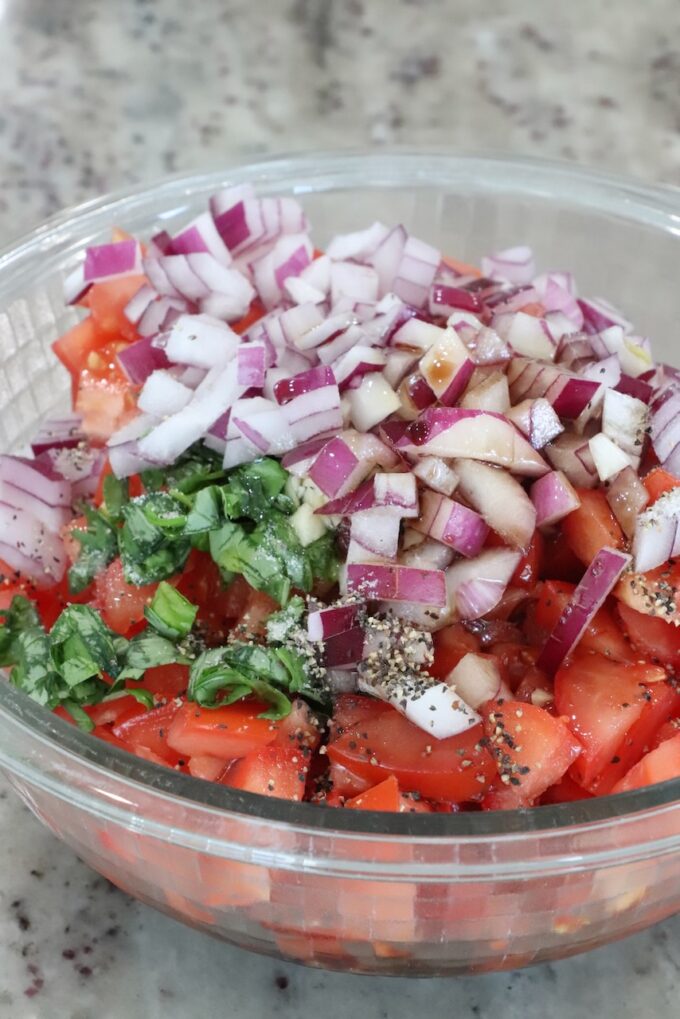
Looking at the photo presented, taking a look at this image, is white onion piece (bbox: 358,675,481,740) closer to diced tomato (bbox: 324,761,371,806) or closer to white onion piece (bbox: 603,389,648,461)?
diced tomato (bbox: 324,761,371,806)

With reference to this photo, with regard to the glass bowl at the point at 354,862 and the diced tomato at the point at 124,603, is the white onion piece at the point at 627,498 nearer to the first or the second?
the glass bowl at the point at 354,862

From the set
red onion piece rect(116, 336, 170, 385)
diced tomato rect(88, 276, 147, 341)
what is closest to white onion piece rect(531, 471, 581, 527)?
red onion piece rect(116, 336, 170, 385)

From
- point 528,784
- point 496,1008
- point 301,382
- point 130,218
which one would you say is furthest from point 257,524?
point 130,218

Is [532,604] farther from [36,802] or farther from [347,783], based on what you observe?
[36,802]

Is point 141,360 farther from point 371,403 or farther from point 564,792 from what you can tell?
point 564,792

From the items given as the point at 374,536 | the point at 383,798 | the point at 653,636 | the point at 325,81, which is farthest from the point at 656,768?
the point at 325,81

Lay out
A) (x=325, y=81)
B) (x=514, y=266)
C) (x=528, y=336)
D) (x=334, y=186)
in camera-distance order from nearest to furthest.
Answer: (x=528, y=336), (x=514, y=266), (x=334, y=186), (x=325, y=81)
